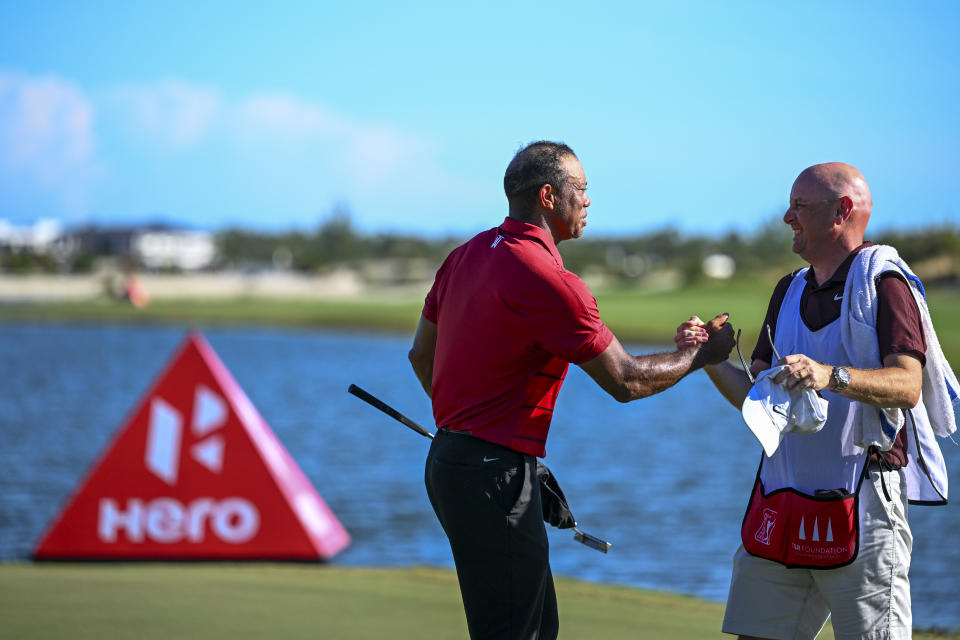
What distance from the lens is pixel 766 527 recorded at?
11.4 feet

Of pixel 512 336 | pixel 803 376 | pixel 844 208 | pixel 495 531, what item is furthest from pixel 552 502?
pixel 844 208

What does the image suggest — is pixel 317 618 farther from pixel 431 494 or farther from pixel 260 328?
pixel 260 328

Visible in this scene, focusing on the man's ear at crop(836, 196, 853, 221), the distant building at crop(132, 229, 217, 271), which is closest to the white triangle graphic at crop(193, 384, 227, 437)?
the man's ear at crop(836, 196, 853, 221)

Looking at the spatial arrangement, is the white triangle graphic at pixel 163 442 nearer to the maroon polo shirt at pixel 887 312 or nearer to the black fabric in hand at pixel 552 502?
the black fabric in hand at pixel 552 502

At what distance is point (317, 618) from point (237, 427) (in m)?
2.82

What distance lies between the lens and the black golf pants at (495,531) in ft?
10.7

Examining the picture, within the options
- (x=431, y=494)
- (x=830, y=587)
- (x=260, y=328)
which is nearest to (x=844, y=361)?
(x=830, y=587)

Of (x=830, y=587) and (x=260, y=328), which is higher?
(x=830, y=587)

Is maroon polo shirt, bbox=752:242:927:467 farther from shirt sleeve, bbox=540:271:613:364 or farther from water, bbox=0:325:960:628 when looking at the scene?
water, bbox=0:325:960:628

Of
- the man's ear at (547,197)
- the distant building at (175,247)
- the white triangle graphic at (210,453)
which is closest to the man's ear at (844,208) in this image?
the man's ear at (547,197)

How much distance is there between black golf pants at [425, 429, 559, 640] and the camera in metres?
3.26

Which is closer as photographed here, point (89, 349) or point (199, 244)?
point (89, 349)

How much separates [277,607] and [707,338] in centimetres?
301

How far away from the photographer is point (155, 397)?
26.0 feet
